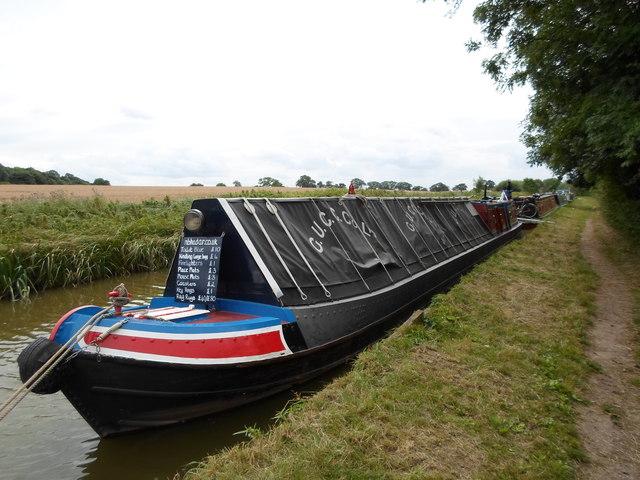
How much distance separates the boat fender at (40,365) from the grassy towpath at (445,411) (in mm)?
1463

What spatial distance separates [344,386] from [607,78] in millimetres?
7544

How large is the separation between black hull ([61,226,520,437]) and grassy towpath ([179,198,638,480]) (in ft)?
1.59

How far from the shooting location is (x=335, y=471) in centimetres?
283

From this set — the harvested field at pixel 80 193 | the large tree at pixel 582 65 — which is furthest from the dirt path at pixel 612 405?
the harvested field at pixel 80 193

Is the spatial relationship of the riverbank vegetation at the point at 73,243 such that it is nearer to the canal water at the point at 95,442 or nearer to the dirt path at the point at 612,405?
the canal water at the point at 95,442

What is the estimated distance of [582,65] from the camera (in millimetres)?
8398

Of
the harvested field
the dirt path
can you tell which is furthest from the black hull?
the harvested field

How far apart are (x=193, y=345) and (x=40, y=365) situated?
1.25 m

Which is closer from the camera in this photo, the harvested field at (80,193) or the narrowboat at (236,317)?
the narrowboat at (236,317)

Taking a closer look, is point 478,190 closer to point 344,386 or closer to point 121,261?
point 121,261

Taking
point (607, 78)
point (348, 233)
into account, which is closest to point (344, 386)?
point (348, 233)

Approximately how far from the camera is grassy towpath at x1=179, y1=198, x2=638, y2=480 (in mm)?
2961

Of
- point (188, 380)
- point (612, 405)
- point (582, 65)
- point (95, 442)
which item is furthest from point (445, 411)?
point (582, 65)

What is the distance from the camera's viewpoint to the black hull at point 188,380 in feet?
12.5
